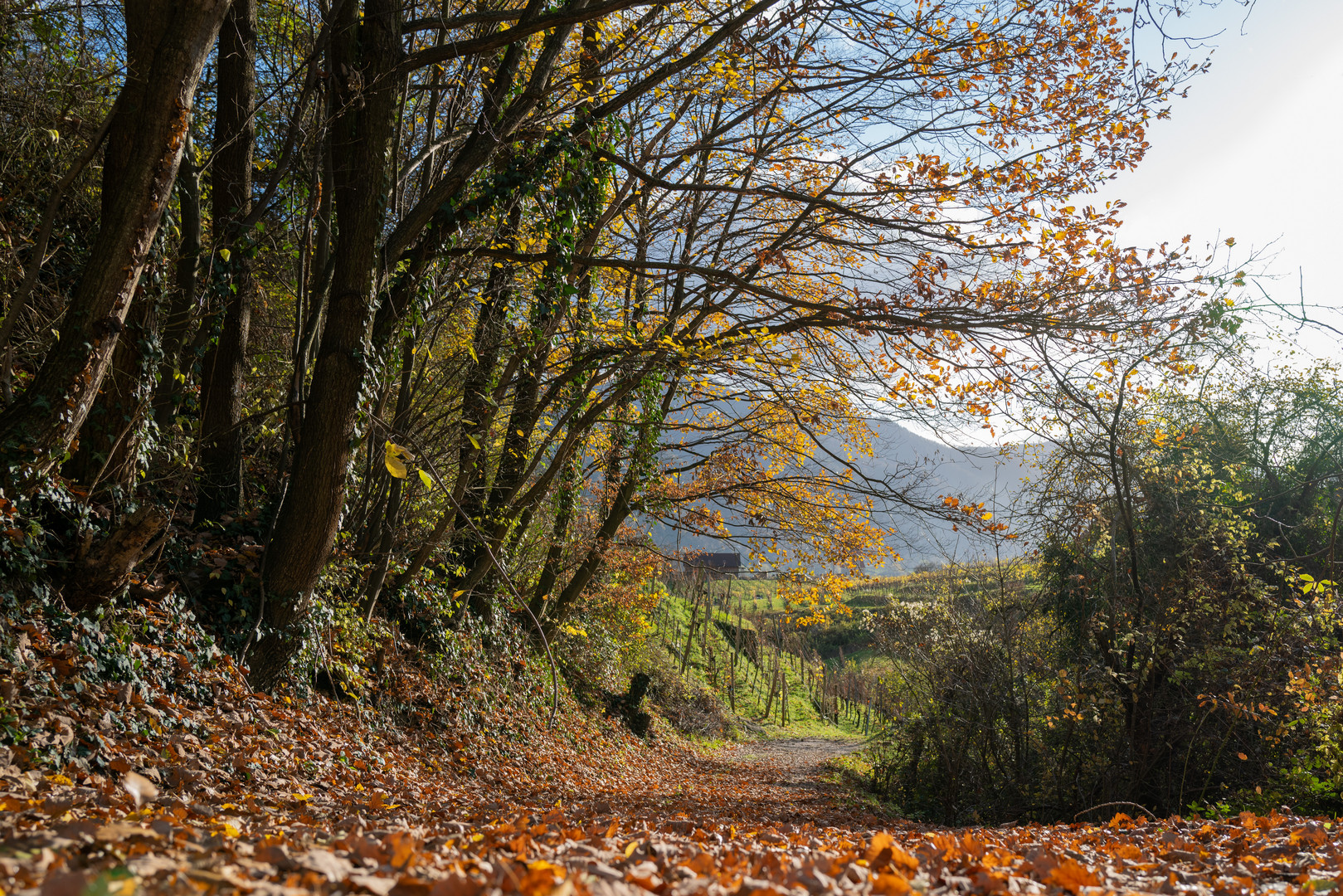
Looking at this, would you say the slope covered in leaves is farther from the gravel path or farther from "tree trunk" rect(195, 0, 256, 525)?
the gravel path

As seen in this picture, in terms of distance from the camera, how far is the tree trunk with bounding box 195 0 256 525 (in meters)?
5.30

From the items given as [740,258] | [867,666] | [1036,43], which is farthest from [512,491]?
[867,666]

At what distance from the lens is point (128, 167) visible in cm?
380

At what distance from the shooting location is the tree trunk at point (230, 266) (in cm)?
530

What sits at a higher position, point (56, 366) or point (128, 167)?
point (128, 167)

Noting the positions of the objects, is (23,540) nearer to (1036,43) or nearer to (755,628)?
(1036,43)

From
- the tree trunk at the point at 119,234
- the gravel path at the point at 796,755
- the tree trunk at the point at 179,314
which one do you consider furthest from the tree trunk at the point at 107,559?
the gravel path at the point at 796,755

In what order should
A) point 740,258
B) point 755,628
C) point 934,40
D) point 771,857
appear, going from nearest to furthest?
point 771,857 < point 934,40 < point 740,258 < point 755,628

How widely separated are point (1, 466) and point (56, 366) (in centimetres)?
57

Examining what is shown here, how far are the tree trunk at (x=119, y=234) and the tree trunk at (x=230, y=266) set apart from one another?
1.24 meters

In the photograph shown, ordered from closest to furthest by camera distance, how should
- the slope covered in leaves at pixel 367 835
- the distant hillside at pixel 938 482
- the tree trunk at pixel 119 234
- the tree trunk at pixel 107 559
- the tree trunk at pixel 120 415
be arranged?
the slope covered in leaves at pixel 367 835, the tree trunk at pixel 119 234, the tree trunk at pixel 107 559, the tree trunk at pixel 120 415, the distant hillside at pixel 938 482

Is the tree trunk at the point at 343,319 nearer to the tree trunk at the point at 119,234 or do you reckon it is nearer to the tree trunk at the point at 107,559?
the tree trunk at the point at 107,559

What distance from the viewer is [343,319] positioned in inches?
196

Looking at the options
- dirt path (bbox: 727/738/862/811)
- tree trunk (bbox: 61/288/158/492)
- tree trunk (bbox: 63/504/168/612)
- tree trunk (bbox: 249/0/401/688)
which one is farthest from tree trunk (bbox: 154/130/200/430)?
dirt path (bbox: 727/738/862/811)
